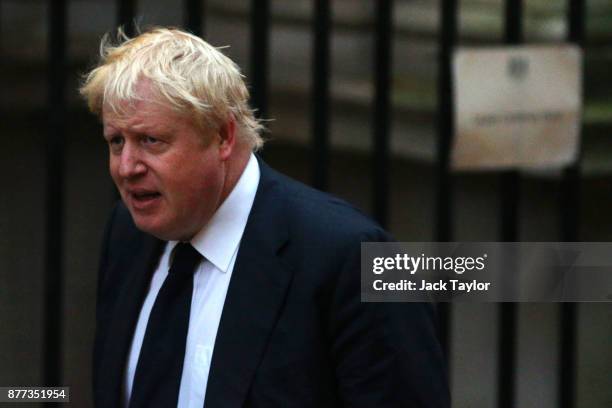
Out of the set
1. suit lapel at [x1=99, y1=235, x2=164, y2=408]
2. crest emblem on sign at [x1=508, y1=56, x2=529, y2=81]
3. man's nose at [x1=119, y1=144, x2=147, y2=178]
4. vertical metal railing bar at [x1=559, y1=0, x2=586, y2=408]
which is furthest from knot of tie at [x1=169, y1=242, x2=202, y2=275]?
vertical metal railing bar at [x1=559, y1=0, x2=586, y2=408]

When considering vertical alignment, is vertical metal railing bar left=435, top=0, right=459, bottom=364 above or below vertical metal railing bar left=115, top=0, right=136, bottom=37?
below

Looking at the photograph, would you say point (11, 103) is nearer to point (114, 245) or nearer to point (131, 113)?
point (114, 245)

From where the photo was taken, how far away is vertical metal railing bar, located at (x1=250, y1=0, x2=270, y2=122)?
367cm

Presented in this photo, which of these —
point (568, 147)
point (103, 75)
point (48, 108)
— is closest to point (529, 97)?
point (568, 147)

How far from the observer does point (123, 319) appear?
8.34 ft

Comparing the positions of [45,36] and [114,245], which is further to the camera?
[45,36]

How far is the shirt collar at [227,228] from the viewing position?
2.45 metres

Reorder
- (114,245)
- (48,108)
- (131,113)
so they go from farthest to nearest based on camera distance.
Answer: (48,108), (114,245), (131,113)

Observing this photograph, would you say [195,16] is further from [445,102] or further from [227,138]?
[227,138]

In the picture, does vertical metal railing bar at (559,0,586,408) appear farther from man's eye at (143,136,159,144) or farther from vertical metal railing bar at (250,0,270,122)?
man's eye at (143,136,159,144)

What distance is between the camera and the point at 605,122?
379cm

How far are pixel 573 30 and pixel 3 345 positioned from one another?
1979 mm

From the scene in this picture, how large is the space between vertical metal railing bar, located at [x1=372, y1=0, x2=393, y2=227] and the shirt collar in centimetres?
128

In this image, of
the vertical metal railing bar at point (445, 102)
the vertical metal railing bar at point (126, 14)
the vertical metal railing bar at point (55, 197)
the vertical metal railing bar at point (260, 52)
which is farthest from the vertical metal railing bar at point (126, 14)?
the vertical metal railing bar at point (445, 102)
